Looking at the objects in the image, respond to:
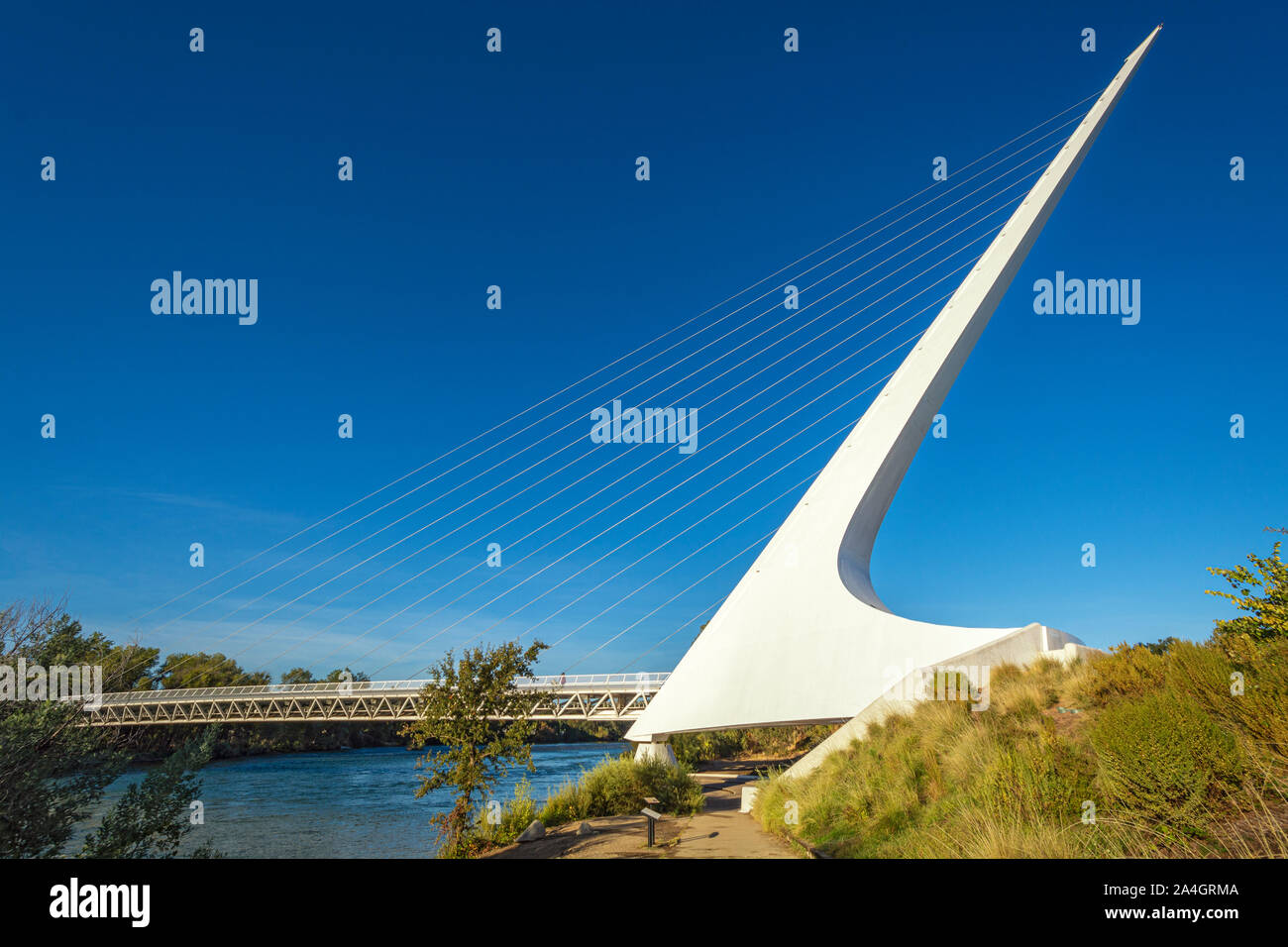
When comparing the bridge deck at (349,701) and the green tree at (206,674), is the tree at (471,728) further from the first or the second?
the green tree at (206,674)

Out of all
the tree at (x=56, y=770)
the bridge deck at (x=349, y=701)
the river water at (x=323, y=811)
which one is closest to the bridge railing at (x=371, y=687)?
the bridge deck at (x=349, y=701)

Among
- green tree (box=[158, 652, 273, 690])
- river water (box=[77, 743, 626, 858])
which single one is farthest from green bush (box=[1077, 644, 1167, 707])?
green tree (box=[158, 652, 273, 690])

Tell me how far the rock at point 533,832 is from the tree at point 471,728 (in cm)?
96

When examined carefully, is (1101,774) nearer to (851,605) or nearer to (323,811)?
(851,605)

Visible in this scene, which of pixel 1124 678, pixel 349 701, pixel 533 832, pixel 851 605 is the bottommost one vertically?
pixel 349 701

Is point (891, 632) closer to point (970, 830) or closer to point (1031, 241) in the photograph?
point (970, 830)

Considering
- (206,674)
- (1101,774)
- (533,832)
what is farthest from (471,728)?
(206,674)

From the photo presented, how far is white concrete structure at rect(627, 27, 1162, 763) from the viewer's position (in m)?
15.2

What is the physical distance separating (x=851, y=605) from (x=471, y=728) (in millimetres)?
10258

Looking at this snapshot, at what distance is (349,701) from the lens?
148 feet

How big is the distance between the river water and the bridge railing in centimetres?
476

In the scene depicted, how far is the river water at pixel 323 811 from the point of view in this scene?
16.2 m

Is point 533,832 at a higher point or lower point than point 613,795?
higher

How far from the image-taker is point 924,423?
69.2 ft
